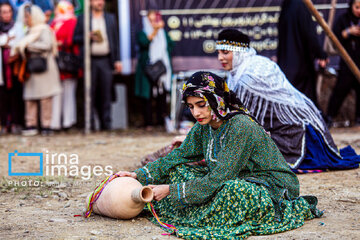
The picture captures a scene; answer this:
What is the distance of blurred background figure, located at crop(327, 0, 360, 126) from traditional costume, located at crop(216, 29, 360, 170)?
3073 mm

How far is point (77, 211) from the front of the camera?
4.08 meters

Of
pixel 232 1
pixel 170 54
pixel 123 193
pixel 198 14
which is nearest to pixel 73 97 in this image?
pixel 170 54

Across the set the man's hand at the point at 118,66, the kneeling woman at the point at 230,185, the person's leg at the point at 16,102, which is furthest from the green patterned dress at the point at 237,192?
the person's leg at the point at 16,102

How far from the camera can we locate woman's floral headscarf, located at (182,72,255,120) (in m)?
3.40

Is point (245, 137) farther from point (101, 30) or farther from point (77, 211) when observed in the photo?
point (101, 30)

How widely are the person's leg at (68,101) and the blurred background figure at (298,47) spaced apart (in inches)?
150

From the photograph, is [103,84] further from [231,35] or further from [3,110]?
[231,35]

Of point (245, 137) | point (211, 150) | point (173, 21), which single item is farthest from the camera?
point (173, 21)

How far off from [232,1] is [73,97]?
10.2ft

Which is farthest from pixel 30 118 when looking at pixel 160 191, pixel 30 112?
pixel 160 191

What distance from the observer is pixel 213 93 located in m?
3.42

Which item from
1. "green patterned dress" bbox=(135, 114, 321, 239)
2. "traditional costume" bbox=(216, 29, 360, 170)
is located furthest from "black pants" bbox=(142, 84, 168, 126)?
"green patterned dress" bbox=(135, 114, 321, 239)

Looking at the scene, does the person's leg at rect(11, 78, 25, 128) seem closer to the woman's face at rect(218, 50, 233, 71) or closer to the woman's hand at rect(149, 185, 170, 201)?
the woman's face at rect(218, 50, 233, 71)

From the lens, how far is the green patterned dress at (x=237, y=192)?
3328 millimetres
